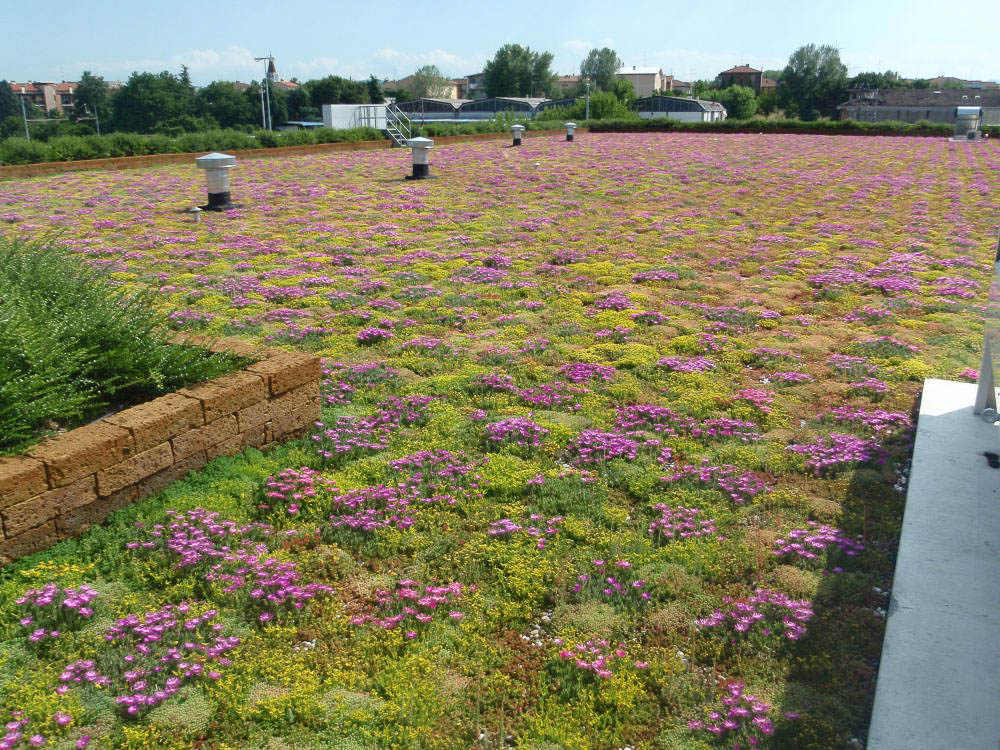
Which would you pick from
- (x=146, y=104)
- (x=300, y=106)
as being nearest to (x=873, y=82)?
(x=300, y=106)

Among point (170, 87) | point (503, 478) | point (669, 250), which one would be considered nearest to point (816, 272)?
point (669, 250)

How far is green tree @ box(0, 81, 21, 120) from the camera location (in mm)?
141250

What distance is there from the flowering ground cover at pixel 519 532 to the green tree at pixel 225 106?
109 meters

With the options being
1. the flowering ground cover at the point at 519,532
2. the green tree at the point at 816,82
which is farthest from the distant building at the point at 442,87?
the flowering ground cover at the point at 519,532

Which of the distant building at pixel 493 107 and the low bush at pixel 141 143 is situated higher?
the distant building at pixel 493 107

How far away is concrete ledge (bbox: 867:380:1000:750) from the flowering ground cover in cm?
16

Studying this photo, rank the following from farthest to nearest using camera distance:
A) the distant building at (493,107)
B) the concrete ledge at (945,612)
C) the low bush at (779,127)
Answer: the distant building at (493,107), the low bush at (779,127), the concrete ledge at (945,612)

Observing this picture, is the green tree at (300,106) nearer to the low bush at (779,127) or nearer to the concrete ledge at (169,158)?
the low bush at (779,127)

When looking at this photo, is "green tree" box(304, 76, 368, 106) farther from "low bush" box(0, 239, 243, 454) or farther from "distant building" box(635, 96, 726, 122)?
"low bush" box(0, 239, 243, 454)

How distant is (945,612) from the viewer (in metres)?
3.62

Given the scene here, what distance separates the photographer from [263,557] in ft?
13.7

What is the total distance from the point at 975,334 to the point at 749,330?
2.43 m

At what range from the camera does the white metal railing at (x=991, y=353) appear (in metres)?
4.94

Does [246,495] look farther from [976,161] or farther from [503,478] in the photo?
[976,161]
